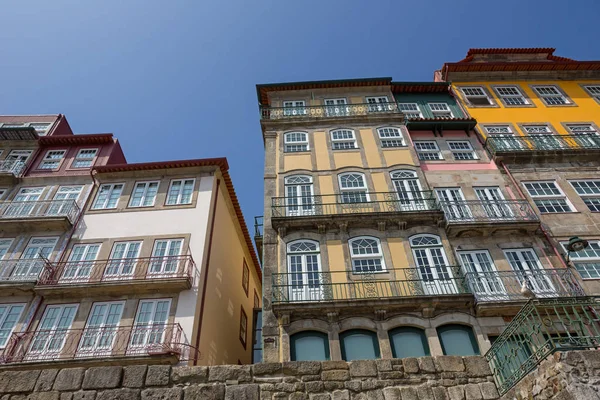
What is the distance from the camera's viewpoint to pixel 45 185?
16938 millimetres

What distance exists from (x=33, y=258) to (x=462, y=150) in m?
18.0

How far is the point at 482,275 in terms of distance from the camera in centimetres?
1245

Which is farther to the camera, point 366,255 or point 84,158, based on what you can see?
point 84,158

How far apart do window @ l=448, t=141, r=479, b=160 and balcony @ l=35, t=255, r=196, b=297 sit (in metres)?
12.1

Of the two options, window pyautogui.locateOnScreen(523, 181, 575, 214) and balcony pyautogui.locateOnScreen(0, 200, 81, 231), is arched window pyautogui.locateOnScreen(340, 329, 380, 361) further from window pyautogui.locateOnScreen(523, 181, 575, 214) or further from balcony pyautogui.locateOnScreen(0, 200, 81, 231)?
balcony pyautogui.locateOnScreen(0, 200, 81, 231)

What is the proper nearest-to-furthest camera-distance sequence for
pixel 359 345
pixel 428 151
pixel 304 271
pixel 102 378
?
pixel 102 378, pixel 359 345, pixel 304 271, pixel 428 151

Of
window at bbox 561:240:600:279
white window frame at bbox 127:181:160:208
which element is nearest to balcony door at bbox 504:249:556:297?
window at bbox 561:240:600:279

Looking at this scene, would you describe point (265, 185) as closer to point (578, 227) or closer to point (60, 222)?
point (60, 222)

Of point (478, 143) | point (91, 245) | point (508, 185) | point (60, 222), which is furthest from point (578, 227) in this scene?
point (60, 222)

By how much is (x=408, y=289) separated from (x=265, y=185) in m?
6.99

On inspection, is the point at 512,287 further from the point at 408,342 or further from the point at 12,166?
the point at 12,166

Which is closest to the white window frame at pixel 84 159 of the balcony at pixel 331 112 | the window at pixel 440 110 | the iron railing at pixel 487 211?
the balcony at pixel 331 112

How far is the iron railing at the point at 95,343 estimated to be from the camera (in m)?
11.3

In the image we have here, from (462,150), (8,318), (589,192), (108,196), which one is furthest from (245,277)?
(589,192)
